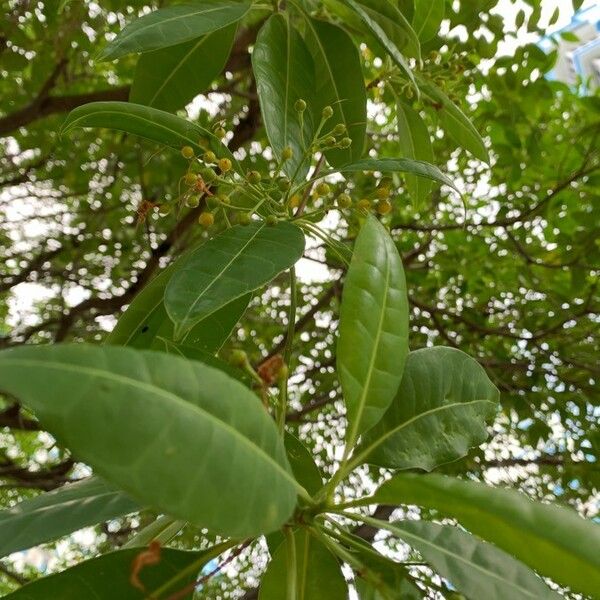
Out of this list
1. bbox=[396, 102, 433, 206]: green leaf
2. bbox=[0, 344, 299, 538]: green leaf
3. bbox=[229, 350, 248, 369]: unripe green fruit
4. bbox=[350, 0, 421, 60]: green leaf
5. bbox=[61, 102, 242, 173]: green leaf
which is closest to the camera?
bbox=[0, 344, 299, 538]: green leaf

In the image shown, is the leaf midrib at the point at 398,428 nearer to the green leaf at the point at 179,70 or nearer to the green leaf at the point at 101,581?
the green leaf at the point at 101,581

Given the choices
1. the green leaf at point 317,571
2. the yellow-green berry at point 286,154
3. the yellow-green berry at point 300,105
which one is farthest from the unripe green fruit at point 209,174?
the green leaf at point 317,571

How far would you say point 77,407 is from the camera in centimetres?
42

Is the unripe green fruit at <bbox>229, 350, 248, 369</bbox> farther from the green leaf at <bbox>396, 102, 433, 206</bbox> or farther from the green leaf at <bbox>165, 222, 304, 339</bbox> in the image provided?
the green leaf at <bbox>396, 102, 433, 206</bbox>

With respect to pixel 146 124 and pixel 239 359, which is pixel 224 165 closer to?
pixel 146 124

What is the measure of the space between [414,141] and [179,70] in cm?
46

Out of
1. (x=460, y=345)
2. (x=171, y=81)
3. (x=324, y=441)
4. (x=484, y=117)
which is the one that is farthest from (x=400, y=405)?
(x=324, y=441)

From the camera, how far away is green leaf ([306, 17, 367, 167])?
126 centimetres

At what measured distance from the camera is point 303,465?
2.84 feet

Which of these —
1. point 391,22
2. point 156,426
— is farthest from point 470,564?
point 391,22

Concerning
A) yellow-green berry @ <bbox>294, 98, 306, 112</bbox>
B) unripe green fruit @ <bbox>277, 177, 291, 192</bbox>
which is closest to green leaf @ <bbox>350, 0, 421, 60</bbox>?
yellow-green berry @ <bbox>294, 98, 306, 112</bbox>

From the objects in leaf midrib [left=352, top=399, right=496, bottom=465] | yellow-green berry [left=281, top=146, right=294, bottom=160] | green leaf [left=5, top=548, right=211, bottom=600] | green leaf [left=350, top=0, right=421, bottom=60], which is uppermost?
green leaf [left=350, top=0, right=421, bottom=60]

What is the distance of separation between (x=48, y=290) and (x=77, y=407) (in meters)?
3.38

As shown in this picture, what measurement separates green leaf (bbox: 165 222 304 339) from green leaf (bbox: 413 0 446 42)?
708 millimetres
